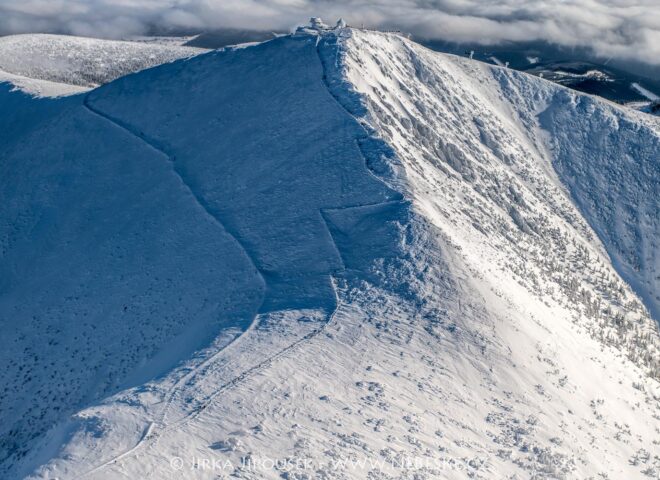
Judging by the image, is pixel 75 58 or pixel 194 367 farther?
pixel 75 58

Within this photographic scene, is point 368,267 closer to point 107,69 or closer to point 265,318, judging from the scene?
point 265,318

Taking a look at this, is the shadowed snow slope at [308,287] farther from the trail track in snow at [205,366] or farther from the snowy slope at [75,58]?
the snowy slope at [75,58]

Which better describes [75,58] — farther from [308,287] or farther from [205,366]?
[205,366]

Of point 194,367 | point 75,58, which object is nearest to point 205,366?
point 194,367

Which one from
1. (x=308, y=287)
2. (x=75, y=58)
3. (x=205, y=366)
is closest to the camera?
(x=205, y=366)

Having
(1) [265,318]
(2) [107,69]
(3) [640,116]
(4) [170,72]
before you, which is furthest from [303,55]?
(2) [107,69]

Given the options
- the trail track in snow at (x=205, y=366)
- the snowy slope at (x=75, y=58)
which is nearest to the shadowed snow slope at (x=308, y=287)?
the trail track in snow at (x=205, y=366)
